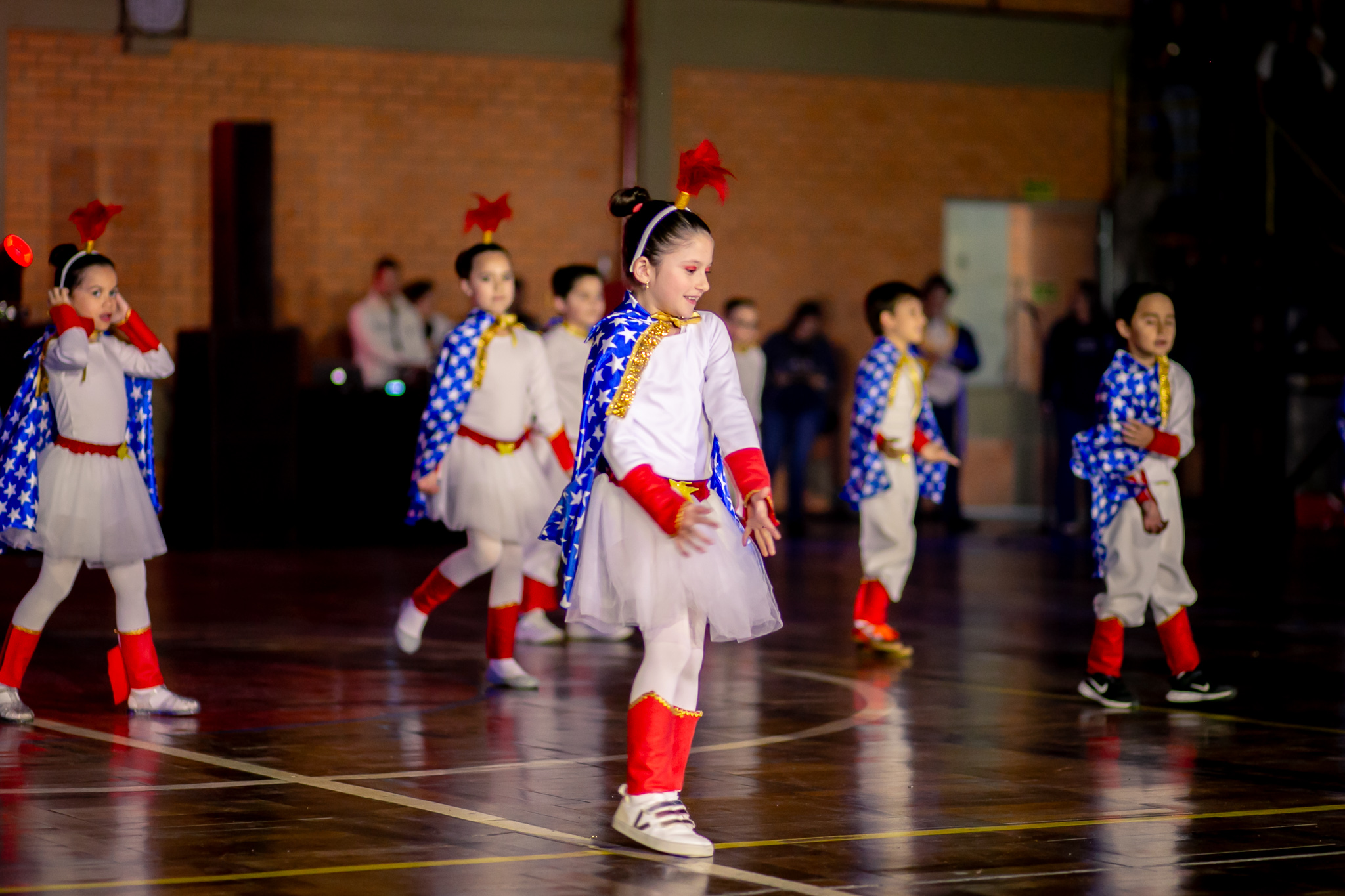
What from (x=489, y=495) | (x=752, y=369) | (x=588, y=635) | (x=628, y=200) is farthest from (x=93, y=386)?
(x=752, y=369)

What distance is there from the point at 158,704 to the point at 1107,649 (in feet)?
11.3

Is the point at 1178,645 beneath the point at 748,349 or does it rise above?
beneath

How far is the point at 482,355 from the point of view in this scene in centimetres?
755

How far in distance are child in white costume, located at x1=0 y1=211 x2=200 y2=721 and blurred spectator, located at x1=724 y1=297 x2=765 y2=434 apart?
604 centimetres

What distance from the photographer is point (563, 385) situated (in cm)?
912

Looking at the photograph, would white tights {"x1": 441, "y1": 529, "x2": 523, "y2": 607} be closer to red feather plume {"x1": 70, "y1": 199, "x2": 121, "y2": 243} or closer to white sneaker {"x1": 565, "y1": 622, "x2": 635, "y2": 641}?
white sneaker {"x1": 565, "y1": 622, "x2": 635, "y2": 641}

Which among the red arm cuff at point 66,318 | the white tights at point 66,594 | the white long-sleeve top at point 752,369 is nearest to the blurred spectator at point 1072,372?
the white long-sleeve top at point 752,369

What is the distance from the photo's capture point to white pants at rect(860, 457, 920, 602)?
28.4ft

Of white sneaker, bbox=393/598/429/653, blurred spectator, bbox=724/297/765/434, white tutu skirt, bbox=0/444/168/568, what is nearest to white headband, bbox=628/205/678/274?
white tutu skirt, bbox=0/444/168/568

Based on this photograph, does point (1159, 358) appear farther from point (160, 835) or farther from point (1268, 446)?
point (1268, 446)

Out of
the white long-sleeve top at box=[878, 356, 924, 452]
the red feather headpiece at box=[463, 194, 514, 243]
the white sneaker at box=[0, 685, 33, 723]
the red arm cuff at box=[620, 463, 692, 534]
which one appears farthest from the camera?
the white long-sleeve top at box=[878, 356, 924, 452]

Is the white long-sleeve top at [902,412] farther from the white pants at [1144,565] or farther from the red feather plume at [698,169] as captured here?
the red feather plume at [698,169]

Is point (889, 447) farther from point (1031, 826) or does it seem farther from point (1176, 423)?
point (1031, 826)

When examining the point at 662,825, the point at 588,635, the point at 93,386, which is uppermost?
the point at 93,386
